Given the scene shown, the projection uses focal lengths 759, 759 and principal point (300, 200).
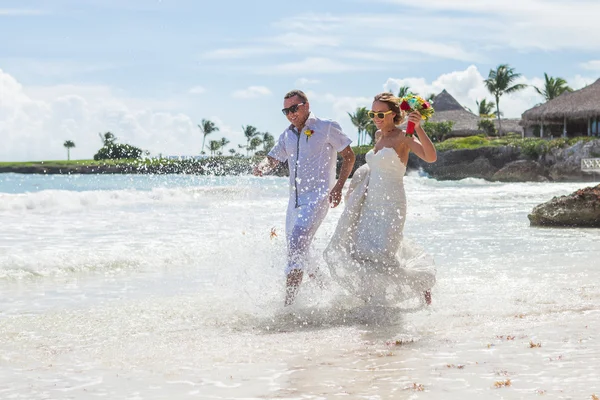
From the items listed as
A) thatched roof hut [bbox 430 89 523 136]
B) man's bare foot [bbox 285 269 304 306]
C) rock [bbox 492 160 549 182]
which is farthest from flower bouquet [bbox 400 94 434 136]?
thatched roof hut [bbox 430 89 523 136]

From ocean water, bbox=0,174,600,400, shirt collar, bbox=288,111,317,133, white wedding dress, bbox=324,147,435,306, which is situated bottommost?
ocean water, bbox=0,174,600,400

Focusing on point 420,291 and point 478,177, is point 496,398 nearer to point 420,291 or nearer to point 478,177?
point 420,291

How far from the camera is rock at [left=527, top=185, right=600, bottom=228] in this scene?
13.9 metres

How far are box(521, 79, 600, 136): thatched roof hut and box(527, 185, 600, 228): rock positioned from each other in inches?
1777

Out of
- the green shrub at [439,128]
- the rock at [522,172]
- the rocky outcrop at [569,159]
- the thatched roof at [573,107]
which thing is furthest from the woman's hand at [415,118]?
the green shrub at [439,128]

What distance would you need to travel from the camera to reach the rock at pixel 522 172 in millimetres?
55844

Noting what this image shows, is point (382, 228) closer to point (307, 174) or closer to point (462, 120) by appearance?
point (307, 174)

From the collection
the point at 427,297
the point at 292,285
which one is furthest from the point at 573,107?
the point at 292,285

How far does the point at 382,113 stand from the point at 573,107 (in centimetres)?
5513

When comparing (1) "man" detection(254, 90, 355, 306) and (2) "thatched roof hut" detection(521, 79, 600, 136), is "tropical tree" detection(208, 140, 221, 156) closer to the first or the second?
(2) "thatched roof hut" detection(521, 79, 600, 136)

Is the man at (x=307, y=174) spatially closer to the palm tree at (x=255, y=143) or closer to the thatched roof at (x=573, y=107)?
the thatched roof at (x=573, y=107)

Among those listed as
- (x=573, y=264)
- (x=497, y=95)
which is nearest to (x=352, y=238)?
(x=573, y=264)

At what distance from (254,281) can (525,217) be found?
1158 cm

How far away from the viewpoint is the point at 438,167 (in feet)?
205
